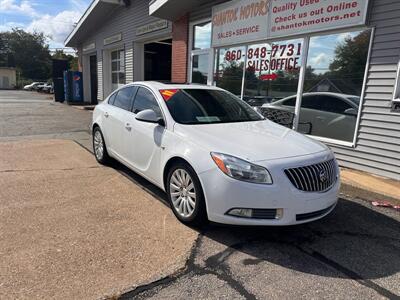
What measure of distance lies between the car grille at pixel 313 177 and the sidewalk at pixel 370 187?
5.64 ft

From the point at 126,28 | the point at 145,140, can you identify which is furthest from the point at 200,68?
the point at 145,140

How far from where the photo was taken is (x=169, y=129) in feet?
13.1

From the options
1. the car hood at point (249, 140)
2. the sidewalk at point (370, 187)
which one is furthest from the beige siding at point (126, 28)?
the car hood at point (249, 140)

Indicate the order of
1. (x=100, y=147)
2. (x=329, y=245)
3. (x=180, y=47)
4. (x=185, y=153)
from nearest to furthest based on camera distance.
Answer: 1. (x=329, y=245)
2. (x=185, y=153)
3. (x=100, y=147)
4. (x=180, y=47)

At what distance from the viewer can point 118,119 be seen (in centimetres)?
518

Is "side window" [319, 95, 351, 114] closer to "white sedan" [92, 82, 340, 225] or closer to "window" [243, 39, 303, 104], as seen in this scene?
"window" [243, 39, 303, 104]

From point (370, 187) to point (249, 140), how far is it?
292cm

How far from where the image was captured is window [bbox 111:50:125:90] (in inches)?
621

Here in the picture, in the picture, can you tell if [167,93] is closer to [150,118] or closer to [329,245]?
[150,118]

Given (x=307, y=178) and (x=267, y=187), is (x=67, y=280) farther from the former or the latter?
(x=307, y=178)

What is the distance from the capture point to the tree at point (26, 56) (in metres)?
78.1

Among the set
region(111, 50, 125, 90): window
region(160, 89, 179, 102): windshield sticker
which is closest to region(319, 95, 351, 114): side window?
region(160, 89, 179, 102): windshield sticker

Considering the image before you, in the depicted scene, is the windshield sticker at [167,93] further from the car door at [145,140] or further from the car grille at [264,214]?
the car grille at [264,214]

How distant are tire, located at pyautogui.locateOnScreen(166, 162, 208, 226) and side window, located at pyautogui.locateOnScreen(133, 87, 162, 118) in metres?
0.95
